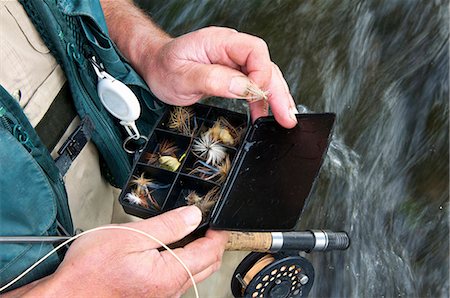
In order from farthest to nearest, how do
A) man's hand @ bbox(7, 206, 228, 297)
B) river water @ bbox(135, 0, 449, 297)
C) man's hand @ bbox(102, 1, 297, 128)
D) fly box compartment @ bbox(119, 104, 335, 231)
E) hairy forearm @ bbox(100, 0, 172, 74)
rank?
1. river water @ bbox(135, 0, 449, 297)
2. hairy forearm @ bbox(100, 0, 172, 74)
3. man's hand @ bbox(102, 1, 297, 128)
4. fly box compartment @ bbox(119, 104, 335, 231)
5. man's hand @ bbox(7, 206, 228, 297)

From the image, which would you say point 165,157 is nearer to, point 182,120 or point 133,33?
point 182,120

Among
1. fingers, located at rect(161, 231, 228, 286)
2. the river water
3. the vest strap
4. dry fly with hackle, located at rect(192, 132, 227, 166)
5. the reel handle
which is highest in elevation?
the vest strap

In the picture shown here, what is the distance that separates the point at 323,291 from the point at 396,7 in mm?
2153

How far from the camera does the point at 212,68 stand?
1.72m

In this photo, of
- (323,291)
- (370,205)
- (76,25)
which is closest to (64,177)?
(76,25)

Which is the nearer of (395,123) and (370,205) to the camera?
(370,205)

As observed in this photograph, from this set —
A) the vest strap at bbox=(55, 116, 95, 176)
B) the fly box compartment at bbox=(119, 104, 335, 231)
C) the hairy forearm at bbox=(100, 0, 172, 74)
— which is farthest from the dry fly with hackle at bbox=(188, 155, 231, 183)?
the hairy forearm at bbox=(100, 0, 172, 74)

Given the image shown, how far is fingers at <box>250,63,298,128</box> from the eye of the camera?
1.73 metres

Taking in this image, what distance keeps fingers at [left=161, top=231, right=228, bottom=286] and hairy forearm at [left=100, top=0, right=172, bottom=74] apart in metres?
0.75

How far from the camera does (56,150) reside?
1683 mm

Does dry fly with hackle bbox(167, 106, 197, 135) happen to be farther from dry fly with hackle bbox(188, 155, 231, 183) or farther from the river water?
the river water

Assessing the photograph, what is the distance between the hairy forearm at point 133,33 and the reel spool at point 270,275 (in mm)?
799

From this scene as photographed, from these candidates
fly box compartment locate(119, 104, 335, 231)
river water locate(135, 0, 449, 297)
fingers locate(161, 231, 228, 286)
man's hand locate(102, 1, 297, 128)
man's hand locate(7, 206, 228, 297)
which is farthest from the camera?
river water locate(135, 0, 449, 297)

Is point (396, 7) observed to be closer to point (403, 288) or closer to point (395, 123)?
point (395, 123)
